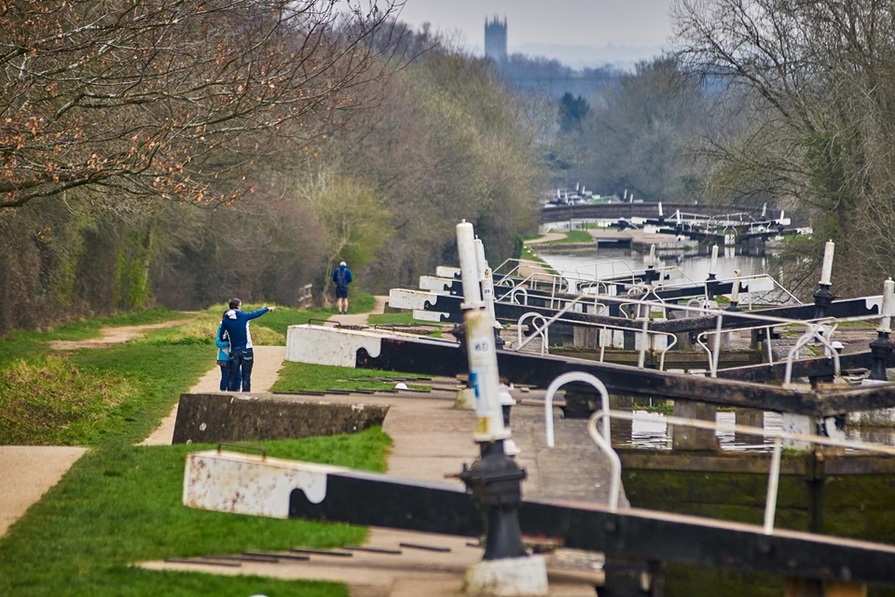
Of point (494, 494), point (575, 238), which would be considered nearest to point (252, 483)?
point (494, 494)

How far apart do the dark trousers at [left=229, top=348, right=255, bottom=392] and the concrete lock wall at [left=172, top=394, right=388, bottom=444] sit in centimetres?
382

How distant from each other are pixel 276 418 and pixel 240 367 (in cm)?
467

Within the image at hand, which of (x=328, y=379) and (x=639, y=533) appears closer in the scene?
(x=639, y=533)

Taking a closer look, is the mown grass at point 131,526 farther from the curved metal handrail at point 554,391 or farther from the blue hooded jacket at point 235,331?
the curved metal handrail at point 554,391

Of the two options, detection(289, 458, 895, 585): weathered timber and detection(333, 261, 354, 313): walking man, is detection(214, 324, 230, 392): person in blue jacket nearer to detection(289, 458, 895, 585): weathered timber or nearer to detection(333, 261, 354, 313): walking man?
detection(289, 458, 895, 585): weathered timber

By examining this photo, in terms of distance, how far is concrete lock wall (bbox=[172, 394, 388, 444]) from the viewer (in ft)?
52.9

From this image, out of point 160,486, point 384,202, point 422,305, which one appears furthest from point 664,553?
point 384,202

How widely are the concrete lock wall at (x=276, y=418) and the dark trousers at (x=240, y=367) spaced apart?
382 cm

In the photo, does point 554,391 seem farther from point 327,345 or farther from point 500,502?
point 327,345

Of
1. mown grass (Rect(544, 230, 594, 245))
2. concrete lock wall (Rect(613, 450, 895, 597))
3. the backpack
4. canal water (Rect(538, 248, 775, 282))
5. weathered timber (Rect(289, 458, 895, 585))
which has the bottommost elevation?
concrete lock wall (Rect(613, 450, 895, 597))

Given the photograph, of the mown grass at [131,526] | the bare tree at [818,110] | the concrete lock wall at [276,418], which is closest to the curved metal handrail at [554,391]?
the mown grass at [131,526]

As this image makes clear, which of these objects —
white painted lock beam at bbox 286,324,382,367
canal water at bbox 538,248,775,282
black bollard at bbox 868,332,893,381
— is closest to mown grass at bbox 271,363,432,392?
white painted lock beam at bbox 286,324,382,367

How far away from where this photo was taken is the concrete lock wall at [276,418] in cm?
1611

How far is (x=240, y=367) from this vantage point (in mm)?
20766
